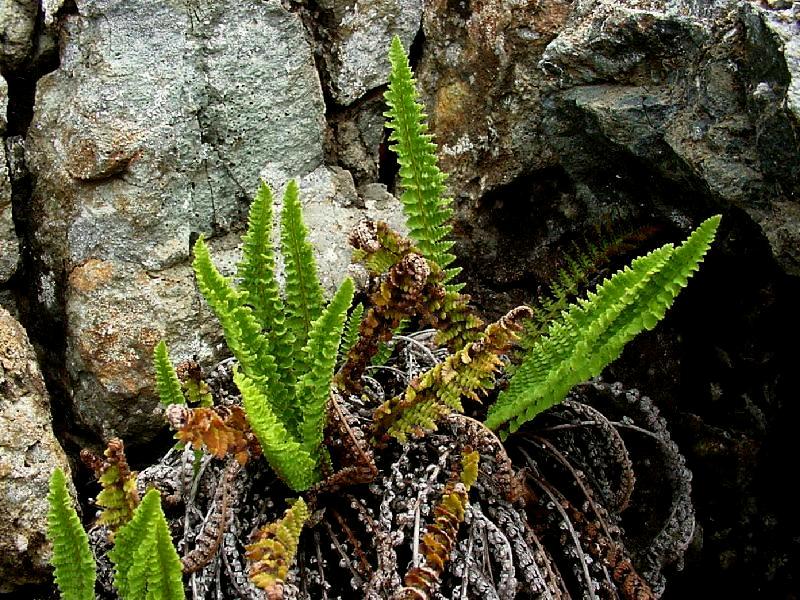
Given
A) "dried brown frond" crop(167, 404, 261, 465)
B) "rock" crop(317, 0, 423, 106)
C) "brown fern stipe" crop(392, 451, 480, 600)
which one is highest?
"rock" crop(317, 0, 423, 106)

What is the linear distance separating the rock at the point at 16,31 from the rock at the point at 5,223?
6 centimetres

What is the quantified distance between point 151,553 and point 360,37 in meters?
1.20

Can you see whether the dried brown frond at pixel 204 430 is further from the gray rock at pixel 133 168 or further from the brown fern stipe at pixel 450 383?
the gray rock at pixel 133 168

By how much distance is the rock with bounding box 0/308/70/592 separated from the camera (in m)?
1.54

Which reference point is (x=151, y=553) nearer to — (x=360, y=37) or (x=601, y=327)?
(x=601, y=327)

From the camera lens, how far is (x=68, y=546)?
133cm

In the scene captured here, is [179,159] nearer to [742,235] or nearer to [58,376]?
[58,376]

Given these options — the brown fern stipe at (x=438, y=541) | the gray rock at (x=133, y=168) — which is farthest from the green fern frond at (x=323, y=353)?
the gray rock at (x=133, y=168)

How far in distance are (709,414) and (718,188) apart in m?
0.62

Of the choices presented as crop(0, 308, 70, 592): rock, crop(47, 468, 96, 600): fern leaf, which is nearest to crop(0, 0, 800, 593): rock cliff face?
crop(0, 308, 70, 592): rock

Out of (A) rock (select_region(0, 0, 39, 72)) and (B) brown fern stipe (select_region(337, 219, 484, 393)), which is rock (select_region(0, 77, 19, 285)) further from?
(B) brown fern stipe (select_region(337, 219, 484, 393))

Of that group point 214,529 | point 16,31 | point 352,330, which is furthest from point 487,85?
point 214,529

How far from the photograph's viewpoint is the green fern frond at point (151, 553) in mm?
1224

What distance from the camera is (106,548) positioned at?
62.5 inches
